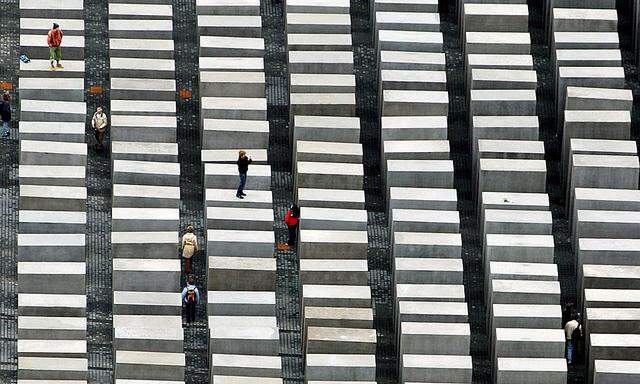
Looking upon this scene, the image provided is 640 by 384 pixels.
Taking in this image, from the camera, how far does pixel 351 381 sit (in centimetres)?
9700

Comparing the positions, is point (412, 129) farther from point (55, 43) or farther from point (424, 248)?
point (55, 43)

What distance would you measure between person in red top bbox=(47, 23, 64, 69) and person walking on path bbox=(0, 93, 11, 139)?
243 cm

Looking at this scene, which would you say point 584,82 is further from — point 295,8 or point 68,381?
point 68,381

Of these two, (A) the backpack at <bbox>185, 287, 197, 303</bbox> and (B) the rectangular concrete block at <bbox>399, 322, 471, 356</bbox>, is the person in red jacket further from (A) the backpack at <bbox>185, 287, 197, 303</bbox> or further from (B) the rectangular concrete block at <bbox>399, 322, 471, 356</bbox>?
(B) the rectangular concrete block at <bbox>399, 322, 471, 356</bbox>

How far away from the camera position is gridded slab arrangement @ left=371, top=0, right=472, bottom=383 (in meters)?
97.9

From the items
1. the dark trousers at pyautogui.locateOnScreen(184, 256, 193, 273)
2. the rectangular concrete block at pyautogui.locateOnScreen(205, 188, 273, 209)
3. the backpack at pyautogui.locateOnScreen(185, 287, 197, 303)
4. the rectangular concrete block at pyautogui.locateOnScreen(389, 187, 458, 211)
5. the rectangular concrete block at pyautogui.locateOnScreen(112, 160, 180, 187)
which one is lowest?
the backpack at pyautogui.locateOnScreen(185, 287, 197, 303)

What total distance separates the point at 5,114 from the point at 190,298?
11.0 meters

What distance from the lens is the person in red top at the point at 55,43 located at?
107 meters

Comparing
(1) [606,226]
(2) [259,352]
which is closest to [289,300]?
(2) [259,352]

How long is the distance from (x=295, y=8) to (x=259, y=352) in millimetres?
17180

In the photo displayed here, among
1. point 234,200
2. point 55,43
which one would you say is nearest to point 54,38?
point 55,43

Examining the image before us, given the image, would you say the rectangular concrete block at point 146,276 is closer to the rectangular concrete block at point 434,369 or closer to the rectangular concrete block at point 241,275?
the rectangular concrete block at point 241,275

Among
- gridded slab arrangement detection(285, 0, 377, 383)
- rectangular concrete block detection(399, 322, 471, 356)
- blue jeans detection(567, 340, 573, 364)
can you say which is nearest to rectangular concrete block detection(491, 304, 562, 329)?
blue jeans detection(567, 340, 573, 364)

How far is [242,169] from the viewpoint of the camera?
102250 millimetres
